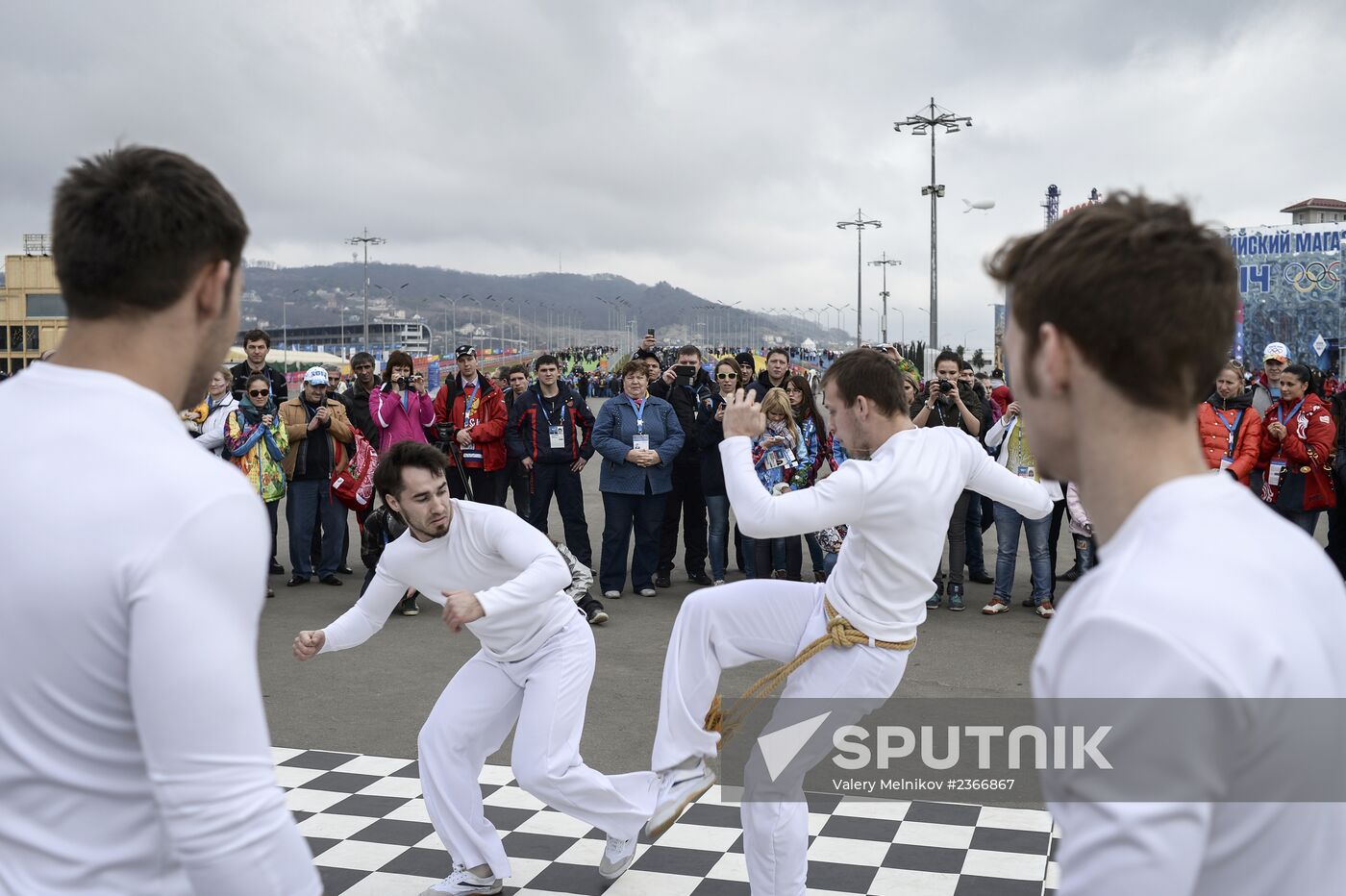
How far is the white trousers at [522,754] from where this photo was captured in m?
4.29

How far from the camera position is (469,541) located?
4.71 meters

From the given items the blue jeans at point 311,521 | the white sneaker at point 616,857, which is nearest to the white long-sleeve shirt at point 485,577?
the white sneaker at point 616,857

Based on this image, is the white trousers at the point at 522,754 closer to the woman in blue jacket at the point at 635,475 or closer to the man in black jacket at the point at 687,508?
the woman in blue jacket at the point at 635,475

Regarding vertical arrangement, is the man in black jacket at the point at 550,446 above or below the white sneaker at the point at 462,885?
above

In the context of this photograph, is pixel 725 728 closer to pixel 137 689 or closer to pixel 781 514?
pixel 781 514

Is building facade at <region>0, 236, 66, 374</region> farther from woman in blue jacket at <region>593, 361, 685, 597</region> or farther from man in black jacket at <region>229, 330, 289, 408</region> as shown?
woman in blue jacket at <region>593, 361, 685, 597</region>

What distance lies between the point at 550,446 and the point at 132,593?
896cm

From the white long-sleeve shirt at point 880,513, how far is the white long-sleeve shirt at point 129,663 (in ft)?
7.36

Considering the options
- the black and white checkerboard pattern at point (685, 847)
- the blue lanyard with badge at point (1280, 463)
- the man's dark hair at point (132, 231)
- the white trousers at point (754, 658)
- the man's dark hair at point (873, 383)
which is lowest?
the black and white checkerboard pattern at point (685, 847)

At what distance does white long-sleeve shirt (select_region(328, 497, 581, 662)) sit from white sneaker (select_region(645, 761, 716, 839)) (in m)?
0.82

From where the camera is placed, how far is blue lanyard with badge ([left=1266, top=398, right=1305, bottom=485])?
9188mm

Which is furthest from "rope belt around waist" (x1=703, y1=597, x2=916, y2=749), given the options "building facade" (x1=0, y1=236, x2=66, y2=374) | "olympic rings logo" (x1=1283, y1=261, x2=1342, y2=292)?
"building facade" (x1=0, y1=236, x2=66, y2=374)

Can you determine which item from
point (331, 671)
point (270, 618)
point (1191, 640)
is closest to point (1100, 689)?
point (1191, 640)

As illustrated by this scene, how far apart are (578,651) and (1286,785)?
3.65 metres
